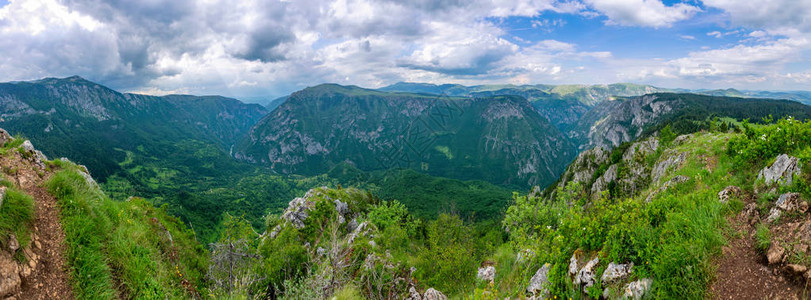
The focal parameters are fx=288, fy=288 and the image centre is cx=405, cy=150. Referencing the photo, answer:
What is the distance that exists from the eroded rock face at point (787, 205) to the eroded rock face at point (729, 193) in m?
0.91

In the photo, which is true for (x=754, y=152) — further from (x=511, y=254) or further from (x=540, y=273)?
(x=511, y=254)

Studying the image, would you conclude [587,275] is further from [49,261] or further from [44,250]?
[44,250]

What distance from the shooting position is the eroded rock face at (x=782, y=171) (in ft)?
25.2

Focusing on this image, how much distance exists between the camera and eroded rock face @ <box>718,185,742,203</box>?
8.12 m

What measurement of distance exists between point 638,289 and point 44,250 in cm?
1511

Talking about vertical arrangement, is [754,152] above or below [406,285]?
above

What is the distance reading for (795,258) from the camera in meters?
5.57

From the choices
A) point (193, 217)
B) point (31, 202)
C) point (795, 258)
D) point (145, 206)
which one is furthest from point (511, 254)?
point (193, 217)

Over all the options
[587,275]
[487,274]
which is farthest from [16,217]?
[487,274]

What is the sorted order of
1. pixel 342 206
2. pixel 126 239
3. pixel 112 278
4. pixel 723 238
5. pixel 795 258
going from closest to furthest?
pixel 795 258, pixel 723 238, pixel 112 278, pixel 126 239, pixel 342 206

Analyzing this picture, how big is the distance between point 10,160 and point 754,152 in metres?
26.8

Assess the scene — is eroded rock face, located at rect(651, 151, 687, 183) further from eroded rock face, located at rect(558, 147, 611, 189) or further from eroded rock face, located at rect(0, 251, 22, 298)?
eroded rock face, located at rect(558, 147, 611, 189)

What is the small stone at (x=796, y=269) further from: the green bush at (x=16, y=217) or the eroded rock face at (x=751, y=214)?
the green bush at (x=16, y=217)

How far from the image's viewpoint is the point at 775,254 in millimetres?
5871
